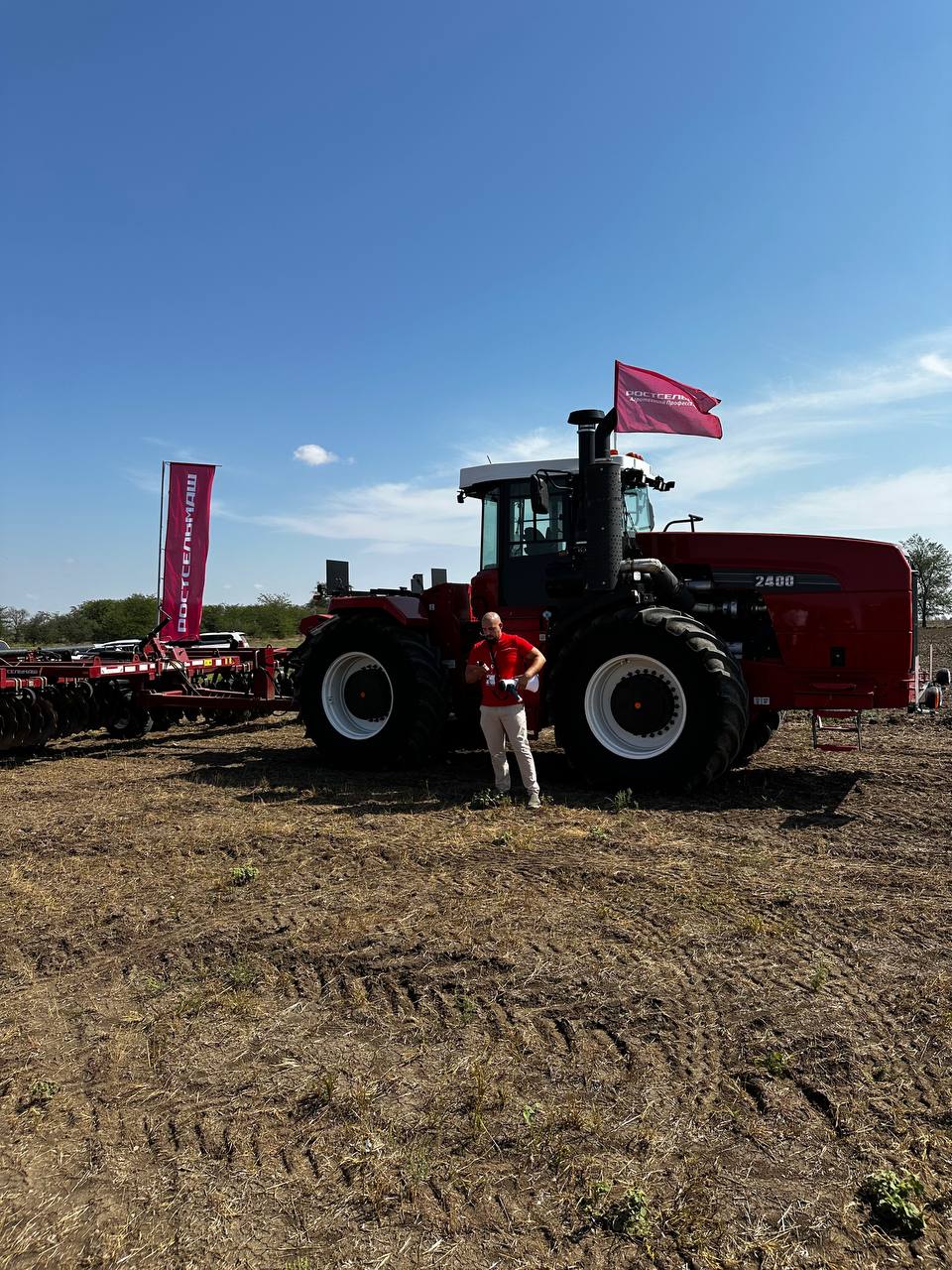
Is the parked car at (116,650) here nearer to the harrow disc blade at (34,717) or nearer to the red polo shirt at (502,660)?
the harrow disc blade at (34,717)

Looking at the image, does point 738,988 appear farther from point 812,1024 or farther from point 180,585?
point 180,585

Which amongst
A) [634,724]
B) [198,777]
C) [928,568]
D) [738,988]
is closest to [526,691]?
[634,724]

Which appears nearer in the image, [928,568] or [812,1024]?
[812,1024]

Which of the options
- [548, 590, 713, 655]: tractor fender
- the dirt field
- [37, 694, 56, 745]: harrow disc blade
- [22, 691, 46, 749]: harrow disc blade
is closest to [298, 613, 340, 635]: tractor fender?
[37, 694, 56, 745]: harrow disc blade

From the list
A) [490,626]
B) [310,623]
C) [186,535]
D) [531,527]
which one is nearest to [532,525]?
[531,527]

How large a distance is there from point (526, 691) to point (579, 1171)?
516 centimetres

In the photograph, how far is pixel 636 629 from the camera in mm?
7133

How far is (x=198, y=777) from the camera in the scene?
8406 mm

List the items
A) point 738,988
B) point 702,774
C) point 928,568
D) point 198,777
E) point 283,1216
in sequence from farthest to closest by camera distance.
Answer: point 928,568 < point 198,777 < point 702,774 < point 738,988 < point 283,1216

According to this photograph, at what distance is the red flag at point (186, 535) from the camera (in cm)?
1764

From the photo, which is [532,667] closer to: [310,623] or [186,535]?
[310,623]

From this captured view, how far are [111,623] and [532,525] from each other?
4355 cm

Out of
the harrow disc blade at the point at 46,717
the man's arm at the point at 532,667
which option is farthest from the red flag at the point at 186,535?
the man's arm at the point at 532,667

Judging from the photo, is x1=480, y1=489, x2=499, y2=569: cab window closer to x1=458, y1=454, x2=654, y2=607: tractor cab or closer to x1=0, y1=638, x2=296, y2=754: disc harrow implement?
x1=458, y1=454, x2=654, y2=607: tractor cab
